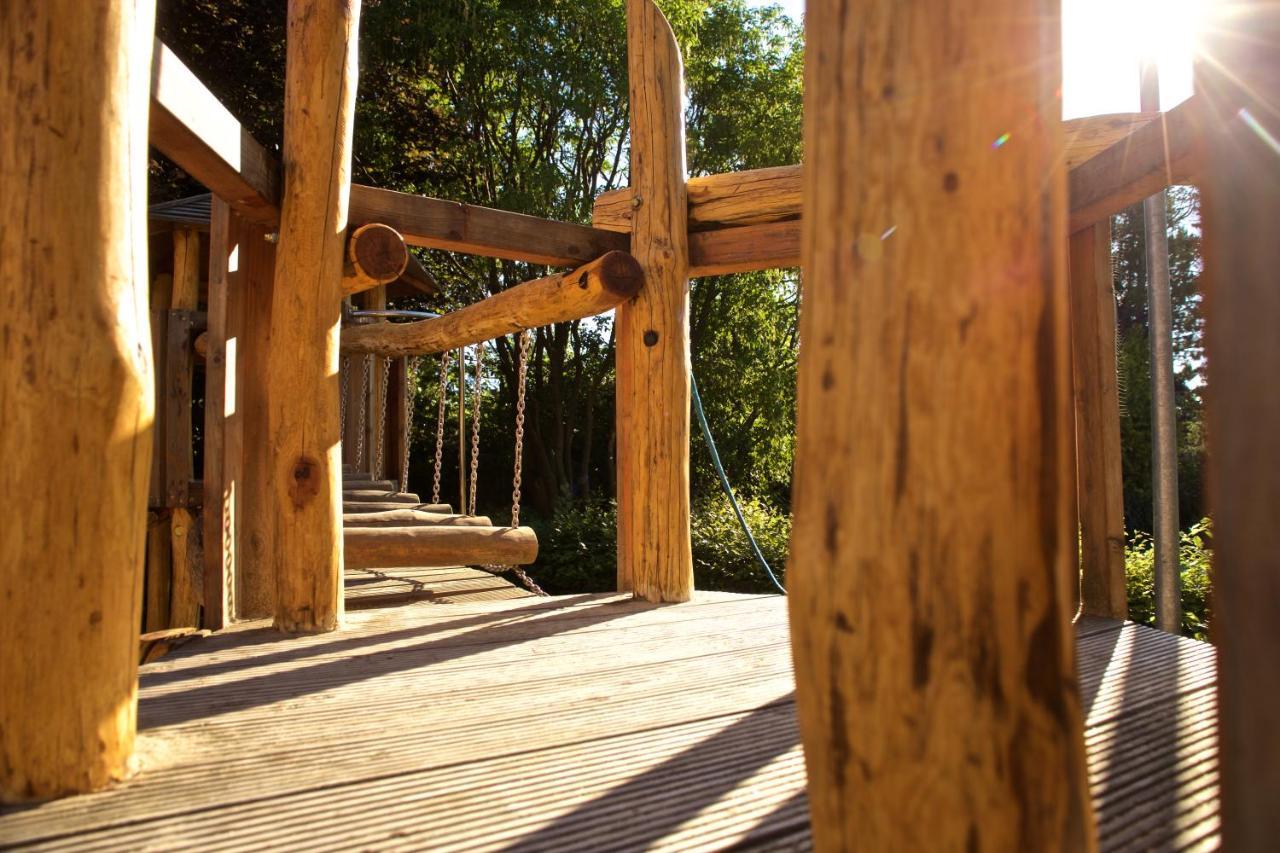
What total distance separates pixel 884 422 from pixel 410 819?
3.66ft

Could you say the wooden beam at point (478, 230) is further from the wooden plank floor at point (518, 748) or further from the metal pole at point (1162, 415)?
the metal pole at point (1162, 415)

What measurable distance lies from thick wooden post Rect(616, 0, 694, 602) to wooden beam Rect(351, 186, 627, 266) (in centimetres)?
27

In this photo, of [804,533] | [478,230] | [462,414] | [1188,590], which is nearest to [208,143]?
[478,230]

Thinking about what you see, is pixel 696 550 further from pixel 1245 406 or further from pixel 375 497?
pixel 1245 406

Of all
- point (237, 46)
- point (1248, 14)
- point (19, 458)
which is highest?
point (237, 46)

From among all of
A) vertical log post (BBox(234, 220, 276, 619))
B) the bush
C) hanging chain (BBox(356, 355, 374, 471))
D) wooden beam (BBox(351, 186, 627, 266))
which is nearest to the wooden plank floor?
vertical log post (BBox(234, 220, 276, 619))

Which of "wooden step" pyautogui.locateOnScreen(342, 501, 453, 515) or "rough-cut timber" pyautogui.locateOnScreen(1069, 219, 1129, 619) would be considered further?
"wooden step" pyautogui.locateOnScreen(342, 501, 453, 515)

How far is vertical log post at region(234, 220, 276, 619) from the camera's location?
3703 millimetres

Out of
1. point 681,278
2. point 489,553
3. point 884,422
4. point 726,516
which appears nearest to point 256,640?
point 489,553

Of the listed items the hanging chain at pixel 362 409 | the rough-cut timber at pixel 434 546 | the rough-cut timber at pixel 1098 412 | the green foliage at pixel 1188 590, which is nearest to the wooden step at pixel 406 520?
the rough-cut timber at pixel 434 546

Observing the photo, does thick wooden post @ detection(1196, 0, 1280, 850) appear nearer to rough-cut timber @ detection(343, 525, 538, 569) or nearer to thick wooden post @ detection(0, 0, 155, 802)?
thick wooden post @ detection(0, 0, 155, 802)

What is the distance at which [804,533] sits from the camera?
3.69 ft

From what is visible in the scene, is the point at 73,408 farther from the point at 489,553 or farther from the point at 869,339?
the point at 489,553

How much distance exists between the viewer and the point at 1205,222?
872 mm
